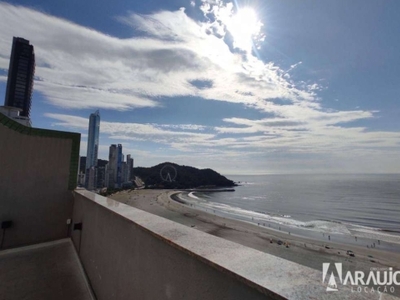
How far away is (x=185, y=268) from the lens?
0.95 meters

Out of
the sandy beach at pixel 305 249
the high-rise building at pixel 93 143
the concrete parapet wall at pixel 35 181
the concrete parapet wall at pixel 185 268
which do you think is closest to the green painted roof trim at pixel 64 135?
the concrete parapet wall at pixel 35 181

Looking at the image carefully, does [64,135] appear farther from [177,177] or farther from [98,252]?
[177,177]

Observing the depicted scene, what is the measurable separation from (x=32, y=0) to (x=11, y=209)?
4726 millimetres

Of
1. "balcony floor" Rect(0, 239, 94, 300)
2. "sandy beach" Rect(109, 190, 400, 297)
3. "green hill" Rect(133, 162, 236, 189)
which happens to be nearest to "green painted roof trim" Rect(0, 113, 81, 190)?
"balcony floor" Rect(0, 239, 94, 300)

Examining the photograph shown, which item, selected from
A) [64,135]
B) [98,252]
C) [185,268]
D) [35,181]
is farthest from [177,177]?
[185,268]

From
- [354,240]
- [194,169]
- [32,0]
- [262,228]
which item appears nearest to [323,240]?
[354,240]

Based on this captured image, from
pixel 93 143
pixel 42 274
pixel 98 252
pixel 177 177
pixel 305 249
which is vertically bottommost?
pixel 305 249

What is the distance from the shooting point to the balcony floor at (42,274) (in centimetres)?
234

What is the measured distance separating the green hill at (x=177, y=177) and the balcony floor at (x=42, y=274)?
7280 centimetres

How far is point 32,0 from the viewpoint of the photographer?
4.99 m

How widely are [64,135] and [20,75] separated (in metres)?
83.5

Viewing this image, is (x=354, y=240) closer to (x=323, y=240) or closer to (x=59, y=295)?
(x=323, y=240)

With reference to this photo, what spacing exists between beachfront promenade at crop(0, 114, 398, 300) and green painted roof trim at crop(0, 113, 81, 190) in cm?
2

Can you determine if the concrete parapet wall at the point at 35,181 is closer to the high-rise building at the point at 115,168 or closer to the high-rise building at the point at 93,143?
the high-rise building at the point at 93,143
